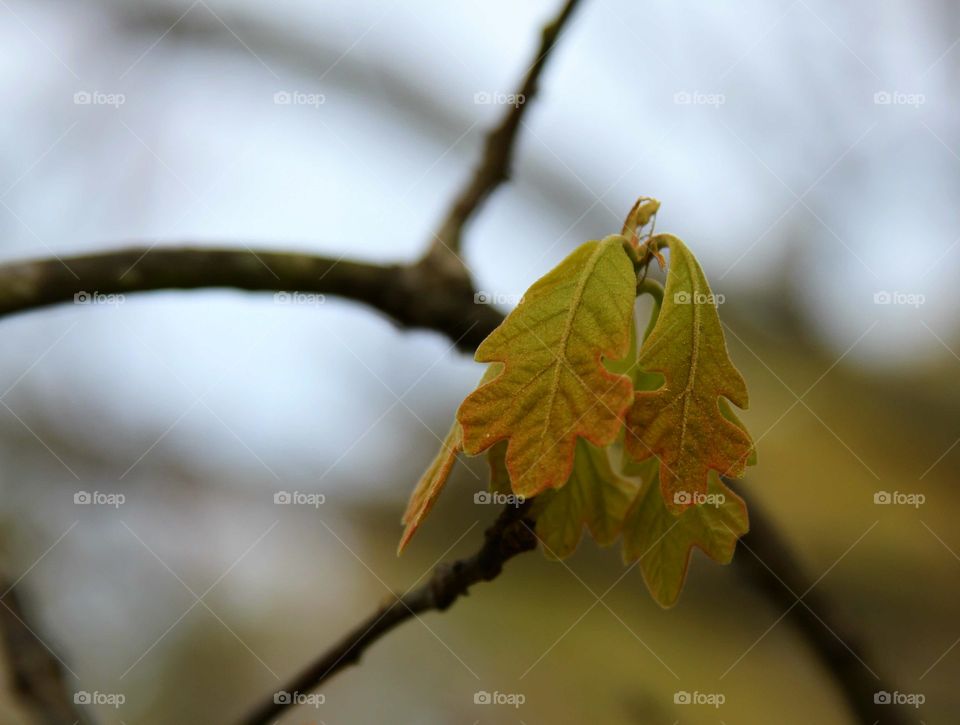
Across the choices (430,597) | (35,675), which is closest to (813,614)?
(430,597)

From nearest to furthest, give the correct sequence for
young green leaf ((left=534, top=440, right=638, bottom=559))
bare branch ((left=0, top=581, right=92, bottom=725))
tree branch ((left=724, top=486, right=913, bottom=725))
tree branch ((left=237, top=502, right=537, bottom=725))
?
tree branch ((left=237, top=502, right=537, bottom=725)) < young green leaf ((left=534, top=440, right=638, bottom=559)) < bare branch ((left=0, top=581, right=92, bottom=725)) < tree branch ((left=724, top=486, right=913, bottom=725))

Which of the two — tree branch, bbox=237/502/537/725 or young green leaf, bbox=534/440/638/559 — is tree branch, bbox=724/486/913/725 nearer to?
young green leaf, bbox=534/440/638/559

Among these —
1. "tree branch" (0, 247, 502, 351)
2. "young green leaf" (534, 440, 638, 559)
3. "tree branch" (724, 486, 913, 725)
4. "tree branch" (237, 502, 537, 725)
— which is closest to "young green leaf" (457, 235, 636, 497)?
"tree branch" (237, 502, 537, 725)

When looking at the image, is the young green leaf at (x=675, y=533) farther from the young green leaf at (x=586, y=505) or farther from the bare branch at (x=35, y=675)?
the bare branch at (x=35, y=675)

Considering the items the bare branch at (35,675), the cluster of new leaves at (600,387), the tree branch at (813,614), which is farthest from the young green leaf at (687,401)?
the bare branch at (35,675)

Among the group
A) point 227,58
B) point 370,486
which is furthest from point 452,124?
point 370,486

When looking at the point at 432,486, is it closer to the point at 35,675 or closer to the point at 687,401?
the point at 687,401

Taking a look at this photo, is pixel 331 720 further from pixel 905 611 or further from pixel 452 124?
pixel 452 124
